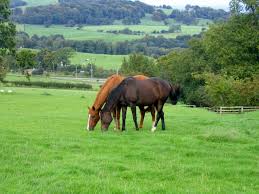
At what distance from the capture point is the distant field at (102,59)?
446ft

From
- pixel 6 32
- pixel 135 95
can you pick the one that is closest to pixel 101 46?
pixel 6 32

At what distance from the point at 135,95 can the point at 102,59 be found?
126 m

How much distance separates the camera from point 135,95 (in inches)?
754

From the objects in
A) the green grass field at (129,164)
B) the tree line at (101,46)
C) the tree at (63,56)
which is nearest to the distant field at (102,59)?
the tree at (63,56)

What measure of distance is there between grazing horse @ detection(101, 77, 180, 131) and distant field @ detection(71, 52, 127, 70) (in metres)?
111

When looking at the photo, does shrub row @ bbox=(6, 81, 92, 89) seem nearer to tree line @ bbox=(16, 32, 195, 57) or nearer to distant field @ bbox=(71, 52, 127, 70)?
distant field @ bbox=(71, 52, 127, 70)

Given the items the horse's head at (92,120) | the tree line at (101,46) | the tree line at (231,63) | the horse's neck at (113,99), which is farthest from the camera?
the tree line at (101,46)

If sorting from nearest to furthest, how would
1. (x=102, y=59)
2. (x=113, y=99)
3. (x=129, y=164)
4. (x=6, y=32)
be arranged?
(x=129, y=164) → (x=113, y=99) → (x=6, y=32) → (x=102, y=59)

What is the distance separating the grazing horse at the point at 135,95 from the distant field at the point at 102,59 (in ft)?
365

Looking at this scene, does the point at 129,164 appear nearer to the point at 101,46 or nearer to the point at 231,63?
the point at 231,63

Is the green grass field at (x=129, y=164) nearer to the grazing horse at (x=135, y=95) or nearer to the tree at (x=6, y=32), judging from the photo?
the grazing horse at (x=135, y=95)

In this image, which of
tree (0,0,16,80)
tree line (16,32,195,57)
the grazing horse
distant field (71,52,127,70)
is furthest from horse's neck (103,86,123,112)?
tree line (16,32,195,57)

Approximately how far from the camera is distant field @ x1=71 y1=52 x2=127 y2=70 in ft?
446

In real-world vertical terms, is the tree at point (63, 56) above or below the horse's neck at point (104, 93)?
below
